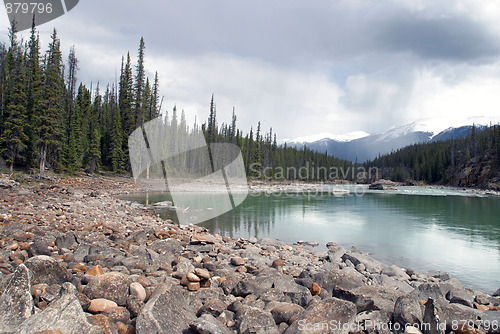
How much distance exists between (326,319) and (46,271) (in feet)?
14.6

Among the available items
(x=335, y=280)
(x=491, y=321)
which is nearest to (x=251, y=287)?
(x=335, y=280)

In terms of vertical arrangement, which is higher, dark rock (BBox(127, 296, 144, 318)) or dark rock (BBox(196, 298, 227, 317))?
dark rock (BBox(127, 296, 144, 318))

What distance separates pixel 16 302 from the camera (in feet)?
12.3

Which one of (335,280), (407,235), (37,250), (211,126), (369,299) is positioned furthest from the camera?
(211,126)

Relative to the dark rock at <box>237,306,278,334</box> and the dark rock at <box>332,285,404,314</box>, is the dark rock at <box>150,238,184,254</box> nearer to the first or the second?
the dark rock at <box>237,306,278,334</box>

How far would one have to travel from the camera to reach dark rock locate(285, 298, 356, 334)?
4.07 meters

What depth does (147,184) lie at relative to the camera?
39094 mm

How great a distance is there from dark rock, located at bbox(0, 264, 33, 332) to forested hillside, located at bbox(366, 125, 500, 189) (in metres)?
87.9

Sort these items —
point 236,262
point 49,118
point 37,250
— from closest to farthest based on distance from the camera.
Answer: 1. point 37,250
2. point 236,262
3. point 49,118

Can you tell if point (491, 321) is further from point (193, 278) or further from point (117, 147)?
point (117, 147)

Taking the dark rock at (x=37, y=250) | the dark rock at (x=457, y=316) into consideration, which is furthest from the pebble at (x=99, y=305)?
the dark rock at (x=457, y=316)

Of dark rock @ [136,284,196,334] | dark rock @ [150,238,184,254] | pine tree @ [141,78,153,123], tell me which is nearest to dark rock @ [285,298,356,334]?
dark rock @ [136,284,196,334]

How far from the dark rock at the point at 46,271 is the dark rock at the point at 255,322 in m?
2.93

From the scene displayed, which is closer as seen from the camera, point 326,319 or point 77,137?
point 326,319
